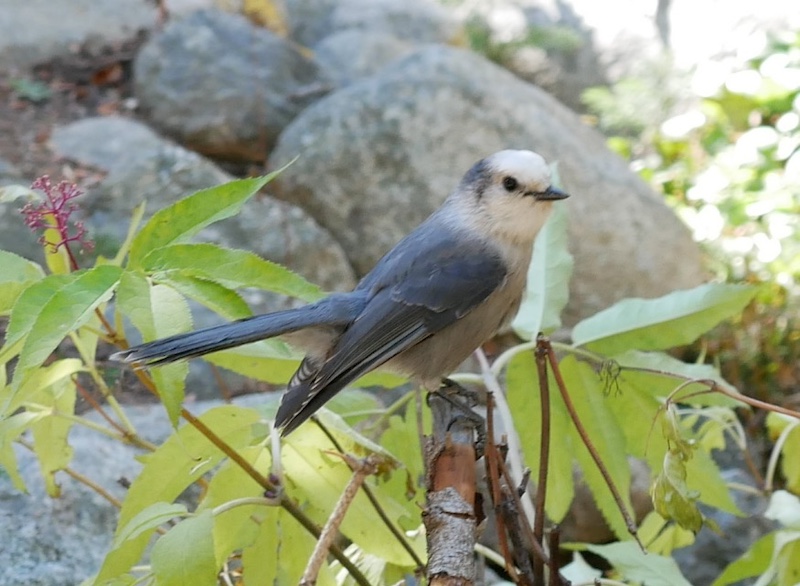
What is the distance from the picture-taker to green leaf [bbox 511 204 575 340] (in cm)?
154

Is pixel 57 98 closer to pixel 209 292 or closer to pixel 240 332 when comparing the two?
pixel 240 332

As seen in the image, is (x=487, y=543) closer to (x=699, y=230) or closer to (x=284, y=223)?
(x=284, y=223)

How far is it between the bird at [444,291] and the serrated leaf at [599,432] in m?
0.37

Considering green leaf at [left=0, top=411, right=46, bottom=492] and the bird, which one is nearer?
green leaf at [left=0, top=411, right=46, bottom=492]

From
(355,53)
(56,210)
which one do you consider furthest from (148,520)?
(355,53)

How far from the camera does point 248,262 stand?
1.11m

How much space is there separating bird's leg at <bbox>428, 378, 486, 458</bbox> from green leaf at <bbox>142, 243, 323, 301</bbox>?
41 cm

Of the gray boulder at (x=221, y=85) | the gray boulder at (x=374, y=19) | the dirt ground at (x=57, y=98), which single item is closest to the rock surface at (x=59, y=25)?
the dirt ground at (x=57, y=98)

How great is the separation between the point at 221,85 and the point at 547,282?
4.08 m

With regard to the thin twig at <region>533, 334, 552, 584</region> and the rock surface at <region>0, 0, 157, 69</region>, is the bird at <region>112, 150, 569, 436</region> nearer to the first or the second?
the thin twig at <region>533, 334, 552, 584</region>

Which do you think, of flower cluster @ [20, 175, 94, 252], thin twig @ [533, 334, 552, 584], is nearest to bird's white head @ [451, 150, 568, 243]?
thin twig @ [533, 334, 552, 584]

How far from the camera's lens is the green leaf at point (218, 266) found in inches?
42.9

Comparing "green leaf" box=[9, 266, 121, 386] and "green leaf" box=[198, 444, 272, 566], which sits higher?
"green leaf" box=[9, 266, 121, 386]

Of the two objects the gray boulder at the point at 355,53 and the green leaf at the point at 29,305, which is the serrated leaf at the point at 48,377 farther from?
the gray boulder at the point at 355,53
